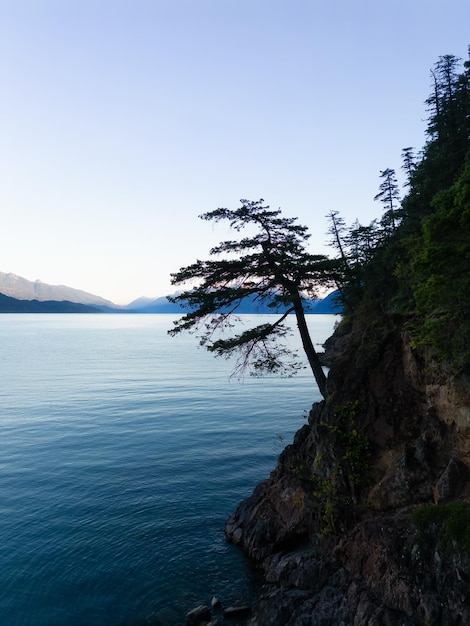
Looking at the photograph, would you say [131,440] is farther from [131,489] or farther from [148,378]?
[148,378]

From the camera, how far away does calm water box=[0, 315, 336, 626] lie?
765 inches

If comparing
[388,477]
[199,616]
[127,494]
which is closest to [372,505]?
[388,477]

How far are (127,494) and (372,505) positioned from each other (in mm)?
19184

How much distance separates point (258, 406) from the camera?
184 feet

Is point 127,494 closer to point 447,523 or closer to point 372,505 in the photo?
point 372,505

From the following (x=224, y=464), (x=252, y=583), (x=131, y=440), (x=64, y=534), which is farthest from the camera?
(x=131, y=440)

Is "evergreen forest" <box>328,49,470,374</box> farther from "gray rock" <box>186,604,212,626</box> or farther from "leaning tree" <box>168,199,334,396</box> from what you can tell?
"gray rock" <box>186,604,212,626</box>

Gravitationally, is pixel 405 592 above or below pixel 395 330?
below

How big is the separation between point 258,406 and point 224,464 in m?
21.2

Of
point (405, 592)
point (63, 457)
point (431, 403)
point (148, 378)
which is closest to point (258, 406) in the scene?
point (63, 457)

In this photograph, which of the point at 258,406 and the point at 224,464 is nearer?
the point at 224,464

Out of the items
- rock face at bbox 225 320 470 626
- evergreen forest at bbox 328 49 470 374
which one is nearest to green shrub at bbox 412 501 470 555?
rock face at bbox 225 320 470 626

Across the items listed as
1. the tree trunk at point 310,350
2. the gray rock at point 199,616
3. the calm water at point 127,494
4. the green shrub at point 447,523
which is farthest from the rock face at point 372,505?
the calm water at point 127,494

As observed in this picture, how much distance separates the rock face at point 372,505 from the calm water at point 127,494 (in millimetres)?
3366
